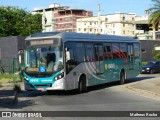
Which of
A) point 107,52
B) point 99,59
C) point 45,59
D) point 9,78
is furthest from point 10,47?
point 45,59

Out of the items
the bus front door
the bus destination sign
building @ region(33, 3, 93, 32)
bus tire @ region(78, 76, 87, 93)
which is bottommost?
bus tire @ region(78, 76, 87, 93)

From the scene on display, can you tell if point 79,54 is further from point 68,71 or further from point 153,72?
point 153,72

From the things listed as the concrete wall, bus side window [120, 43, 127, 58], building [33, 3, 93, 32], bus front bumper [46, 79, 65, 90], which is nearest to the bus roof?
bus side window [120, 43, 127, 58]

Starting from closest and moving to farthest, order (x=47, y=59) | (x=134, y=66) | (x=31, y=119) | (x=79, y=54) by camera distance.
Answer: (x=31, y=119) < (x=47, y=59) < (x=79, y=54) < (x=134, y=66)

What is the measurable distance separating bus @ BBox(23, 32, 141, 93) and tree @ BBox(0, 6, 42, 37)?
53821 millimetres

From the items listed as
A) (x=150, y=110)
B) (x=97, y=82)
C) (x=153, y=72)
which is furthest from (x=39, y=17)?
(x=150, y=110)

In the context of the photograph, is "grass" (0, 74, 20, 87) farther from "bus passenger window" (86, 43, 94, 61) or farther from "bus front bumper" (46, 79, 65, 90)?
"bus front bumper" (46, 79, 65, 90)

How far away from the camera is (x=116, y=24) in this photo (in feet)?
497

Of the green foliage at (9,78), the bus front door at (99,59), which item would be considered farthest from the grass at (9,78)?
the bus front door at (99,59)

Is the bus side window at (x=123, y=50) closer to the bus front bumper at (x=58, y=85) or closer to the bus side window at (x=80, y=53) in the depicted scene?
the bus side window at (x=80, y=53)

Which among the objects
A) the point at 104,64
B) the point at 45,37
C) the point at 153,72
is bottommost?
the point at 153,72

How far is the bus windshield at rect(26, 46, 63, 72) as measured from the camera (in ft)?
64.9

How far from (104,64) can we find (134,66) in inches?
212

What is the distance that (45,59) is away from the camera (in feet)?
65.4
